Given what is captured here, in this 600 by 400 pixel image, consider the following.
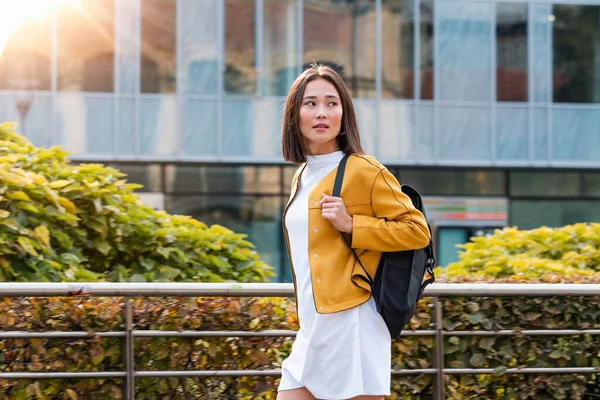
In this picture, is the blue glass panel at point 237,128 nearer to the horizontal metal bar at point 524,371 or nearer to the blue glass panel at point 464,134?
the blue glass panel at point 464,134

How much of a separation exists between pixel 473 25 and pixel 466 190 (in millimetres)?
3821

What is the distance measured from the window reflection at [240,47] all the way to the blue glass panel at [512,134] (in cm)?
576

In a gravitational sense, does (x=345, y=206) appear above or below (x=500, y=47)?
below

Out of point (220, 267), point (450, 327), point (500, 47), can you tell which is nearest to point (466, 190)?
point (500, 47)

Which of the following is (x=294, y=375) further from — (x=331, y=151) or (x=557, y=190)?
(x=557, y=190)

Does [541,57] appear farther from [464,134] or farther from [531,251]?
[531,251]

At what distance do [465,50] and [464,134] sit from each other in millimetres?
1954

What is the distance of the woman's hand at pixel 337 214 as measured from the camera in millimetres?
3146

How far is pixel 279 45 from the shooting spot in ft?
67.6

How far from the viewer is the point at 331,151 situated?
338 centimetres

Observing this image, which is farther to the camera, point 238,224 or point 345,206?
point 238,224

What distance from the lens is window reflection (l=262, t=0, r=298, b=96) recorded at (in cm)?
2050

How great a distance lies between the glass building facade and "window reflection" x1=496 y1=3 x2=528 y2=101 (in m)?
0.03

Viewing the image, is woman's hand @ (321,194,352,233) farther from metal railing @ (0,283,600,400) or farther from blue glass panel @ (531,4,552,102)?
blue glass panel @ (531,4,552,102)
